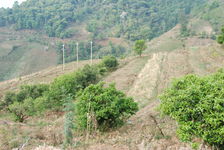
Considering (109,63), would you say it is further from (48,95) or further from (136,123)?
(136,123)

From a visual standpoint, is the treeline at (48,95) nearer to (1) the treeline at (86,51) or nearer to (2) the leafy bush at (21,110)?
(2) the leafy bush at (21,110)

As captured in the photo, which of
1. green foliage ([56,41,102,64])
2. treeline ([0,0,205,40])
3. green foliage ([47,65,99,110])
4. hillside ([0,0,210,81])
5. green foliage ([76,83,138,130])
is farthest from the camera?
treeline ([0,0,205,40])

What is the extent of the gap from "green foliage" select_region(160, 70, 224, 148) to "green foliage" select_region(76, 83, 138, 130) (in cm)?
405

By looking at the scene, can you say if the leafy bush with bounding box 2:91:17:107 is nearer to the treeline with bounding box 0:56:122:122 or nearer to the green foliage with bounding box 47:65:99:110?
the treeline with bounding box 0:56:122:122

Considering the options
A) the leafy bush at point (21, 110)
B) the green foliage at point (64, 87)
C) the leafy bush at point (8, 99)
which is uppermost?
the green foliage at point (64, 87)

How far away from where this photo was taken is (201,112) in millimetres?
8945

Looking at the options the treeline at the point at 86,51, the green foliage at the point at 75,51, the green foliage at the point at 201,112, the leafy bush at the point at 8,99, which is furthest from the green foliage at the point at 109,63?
the green foliage at the point at 75,51

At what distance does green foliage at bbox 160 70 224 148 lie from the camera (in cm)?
845

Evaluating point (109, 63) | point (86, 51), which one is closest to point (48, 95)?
point (109, 63)

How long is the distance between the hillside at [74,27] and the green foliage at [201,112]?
73233mm

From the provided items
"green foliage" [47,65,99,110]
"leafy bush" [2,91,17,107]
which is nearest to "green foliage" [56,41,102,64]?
"leafy bush" [2,91,17,107]

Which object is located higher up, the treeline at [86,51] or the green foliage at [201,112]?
the green foliage at [201,112]

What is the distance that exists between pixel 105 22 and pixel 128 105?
128 meters

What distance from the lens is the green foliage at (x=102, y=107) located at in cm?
1298
